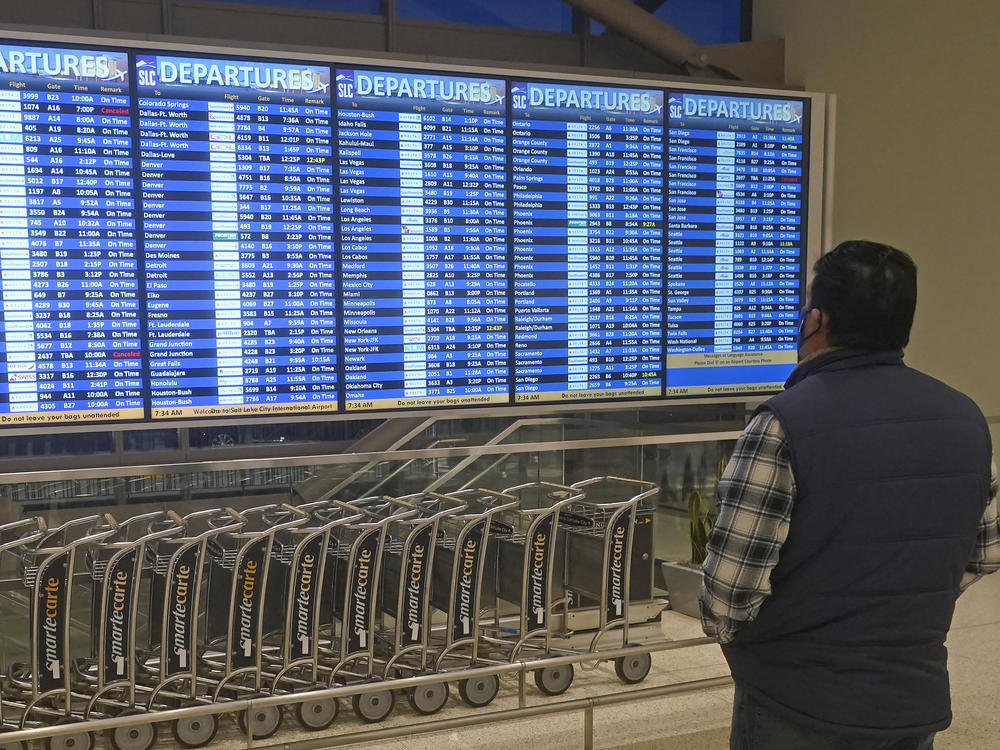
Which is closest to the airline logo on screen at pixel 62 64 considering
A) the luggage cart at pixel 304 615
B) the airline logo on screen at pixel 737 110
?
the luggage cart at pixel 304 615

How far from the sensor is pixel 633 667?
4.60m

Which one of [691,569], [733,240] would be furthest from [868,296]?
[691,569]

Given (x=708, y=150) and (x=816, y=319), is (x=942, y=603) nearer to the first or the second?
(x=816, y=319)

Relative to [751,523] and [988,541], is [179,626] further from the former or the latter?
[988,541]

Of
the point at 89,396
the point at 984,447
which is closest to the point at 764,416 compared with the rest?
the point at 984,447

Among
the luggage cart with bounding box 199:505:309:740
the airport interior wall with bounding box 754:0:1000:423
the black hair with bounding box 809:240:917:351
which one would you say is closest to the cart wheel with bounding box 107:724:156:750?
the luggage cart with bounding box 199:505:309:740

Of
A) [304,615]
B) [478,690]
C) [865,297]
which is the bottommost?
[478,690]

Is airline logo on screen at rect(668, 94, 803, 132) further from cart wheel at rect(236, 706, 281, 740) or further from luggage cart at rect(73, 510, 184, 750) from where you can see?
cart wheel at rect(236, 706, 281, 740)

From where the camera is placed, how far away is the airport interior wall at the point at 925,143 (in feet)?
18.9

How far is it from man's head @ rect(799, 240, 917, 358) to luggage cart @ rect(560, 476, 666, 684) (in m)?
2.39

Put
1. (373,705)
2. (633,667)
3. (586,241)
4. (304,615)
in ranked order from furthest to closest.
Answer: (633,667)
(586,241)
(373,705)
(304,615)

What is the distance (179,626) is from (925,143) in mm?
5057

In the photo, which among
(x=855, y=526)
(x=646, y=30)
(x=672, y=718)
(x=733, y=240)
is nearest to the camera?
(x=855, y=526)

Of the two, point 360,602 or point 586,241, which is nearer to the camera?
point 360,602
